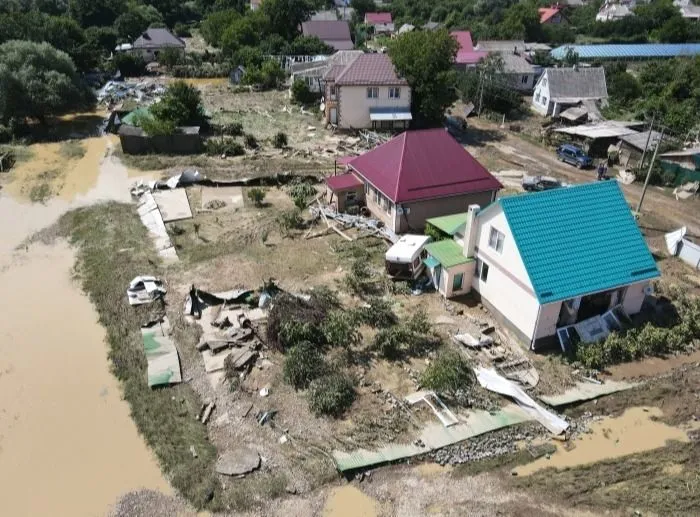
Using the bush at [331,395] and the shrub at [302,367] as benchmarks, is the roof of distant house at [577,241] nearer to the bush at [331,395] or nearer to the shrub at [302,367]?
the bush at [331,395]

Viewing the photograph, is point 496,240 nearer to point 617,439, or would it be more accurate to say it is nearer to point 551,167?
point 617,439

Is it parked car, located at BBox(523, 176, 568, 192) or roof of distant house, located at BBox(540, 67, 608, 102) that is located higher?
roof of distant house, located at BBox(540, 67, 608, 102)

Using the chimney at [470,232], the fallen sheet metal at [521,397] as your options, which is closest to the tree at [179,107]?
the chimney at [470,232]

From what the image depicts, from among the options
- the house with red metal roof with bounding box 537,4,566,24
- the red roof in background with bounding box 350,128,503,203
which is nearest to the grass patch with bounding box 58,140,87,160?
the red roof in background with bounding box 350,128,503,203

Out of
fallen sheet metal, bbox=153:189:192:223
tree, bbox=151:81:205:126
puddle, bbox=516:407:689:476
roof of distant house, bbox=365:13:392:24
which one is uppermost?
roof of distant house, bbox=365:13:392:24

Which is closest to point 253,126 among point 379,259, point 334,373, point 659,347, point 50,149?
point 50,149

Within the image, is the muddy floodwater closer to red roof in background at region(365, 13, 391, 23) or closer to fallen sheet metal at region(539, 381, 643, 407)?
fallen sheet metal at region(539, 381, 643, 407)

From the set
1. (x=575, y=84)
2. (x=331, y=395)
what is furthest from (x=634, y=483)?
(x=575, y=84)
